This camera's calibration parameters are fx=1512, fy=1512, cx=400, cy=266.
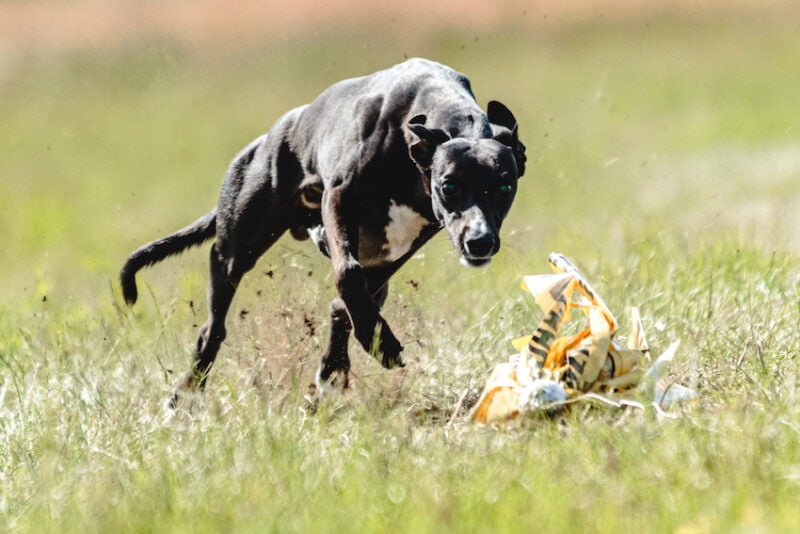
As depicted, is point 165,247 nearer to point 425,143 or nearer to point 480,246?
point 425,143

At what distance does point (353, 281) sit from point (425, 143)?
616mm

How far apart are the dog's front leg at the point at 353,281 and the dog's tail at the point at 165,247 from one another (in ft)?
3.71

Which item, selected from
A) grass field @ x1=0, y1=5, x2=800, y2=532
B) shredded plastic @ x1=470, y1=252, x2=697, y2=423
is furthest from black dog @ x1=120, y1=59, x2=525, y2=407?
shredded plastic @ x1=470, y1=252, x2=697, y2=423

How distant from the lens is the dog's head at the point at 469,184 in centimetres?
568

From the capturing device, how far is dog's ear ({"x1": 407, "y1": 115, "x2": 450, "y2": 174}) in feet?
19.5

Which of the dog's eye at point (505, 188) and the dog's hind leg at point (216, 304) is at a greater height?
the dog's eye at point (505, 188)

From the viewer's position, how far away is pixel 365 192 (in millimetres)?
6309

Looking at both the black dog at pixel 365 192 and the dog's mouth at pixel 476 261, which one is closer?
the dog's mouth at pixel 476 261

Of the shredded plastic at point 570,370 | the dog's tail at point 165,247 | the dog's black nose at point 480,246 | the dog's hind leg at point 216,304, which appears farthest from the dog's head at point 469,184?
the dog's tail at point 165,247

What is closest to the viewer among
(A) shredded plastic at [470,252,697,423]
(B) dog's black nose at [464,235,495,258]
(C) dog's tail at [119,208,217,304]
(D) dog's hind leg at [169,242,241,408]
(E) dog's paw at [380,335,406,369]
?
(A) shredded plastic at [470,252,697,423]

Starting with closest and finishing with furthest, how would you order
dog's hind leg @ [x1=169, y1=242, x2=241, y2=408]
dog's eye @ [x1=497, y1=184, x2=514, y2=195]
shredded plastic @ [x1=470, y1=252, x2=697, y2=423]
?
1. shredded plastic @ [x1=470, y1=252, x2=697, y2=423]
2. dog's eye @ [x1=497, y1=184, x2=514, y2=195]
3. dog's hind leg @ [x1=169, y1=242, x2=241, y2=408]

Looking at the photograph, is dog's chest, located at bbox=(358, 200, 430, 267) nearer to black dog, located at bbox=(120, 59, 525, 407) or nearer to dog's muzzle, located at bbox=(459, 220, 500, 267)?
black dog, located at bbox=(120, 59, 525, 407)

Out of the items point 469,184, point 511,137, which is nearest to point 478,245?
point 469,184

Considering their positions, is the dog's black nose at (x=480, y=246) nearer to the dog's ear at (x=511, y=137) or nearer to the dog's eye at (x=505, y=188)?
the dog's eye at (x=505, y=188)
